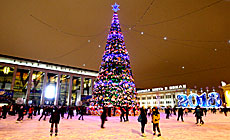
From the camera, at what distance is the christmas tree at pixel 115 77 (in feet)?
55.8

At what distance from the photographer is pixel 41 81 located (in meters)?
53.3

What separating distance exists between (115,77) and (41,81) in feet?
147

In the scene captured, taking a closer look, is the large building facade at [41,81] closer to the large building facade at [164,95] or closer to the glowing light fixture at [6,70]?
the glowing light fixture at [6,70]

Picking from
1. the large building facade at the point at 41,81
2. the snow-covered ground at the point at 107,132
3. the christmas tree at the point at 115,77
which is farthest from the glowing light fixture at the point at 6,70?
the snow-covered ground at the point at 107,132

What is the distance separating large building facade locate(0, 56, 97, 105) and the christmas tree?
999 inches

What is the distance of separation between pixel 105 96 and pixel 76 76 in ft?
140

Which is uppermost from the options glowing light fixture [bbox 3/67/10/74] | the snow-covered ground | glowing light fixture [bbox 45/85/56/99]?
glowing light fixture [bbox 3/67/10/74]

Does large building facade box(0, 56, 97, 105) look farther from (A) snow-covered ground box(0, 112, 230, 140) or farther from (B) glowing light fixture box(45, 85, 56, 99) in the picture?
(A) snow-covered ground box(0, 112, 230, 140)

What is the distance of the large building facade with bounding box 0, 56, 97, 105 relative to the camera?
151ft

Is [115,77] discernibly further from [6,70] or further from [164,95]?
[164,95]

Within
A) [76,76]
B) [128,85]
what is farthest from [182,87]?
[128,85]

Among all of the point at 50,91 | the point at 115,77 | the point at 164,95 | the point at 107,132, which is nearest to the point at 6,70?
the point at 50,91

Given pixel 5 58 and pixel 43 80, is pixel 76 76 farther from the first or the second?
pixel 5 58

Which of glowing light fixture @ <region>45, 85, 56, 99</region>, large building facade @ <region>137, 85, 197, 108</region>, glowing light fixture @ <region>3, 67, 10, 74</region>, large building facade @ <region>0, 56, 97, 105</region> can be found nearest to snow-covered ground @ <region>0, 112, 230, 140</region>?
large building facade @ <region>0, 56, 97, 105</region>
